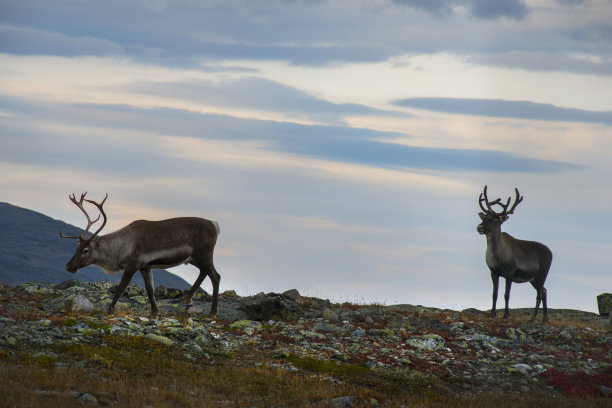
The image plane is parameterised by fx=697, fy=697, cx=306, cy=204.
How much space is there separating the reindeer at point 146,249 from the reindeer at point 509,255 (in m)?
11.4

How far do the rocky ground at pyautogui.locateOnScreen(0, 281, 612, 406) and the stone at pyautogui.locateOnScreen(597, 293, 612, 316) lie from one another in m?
8.22

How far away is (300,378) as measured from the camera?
51.0 ft

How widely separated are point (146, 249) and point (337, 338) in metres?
6.36

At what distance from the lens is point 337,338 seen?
20469 millimetres

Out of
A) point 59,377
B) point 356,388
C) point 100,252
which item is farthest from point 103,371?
point 100,252

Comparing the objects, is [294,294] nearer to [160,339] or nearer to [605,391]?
[160,339]

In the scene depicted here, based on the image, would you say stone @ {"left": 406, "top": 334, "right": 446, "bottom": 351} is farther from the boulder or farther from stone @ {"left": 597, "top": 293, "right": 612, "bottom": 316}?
stone @ {"left": 597, "top": 293, "right": 612, "bottom": 316}

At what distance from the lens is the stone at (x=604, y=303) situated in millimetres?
34312

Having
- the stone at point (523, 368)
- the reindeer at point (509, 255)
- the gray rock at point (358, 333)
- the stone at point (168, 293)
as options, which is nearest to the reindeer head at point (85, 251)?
the stone at point (168, 293)

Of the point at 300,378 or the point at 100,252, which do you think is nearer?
the point at 300,378

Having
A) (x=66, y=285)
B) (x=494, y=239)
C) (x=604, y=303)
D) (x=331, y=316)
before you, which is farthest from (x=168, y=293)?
(x=604, y=303)

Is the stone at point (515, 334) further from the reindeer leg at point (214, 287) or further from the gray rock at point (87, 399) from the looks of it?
the gray rock at point (87, 399)

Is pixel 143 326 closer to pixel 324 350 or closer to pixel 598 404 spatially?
pixel 324 350

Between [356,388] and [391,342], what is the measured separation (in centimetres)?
534
